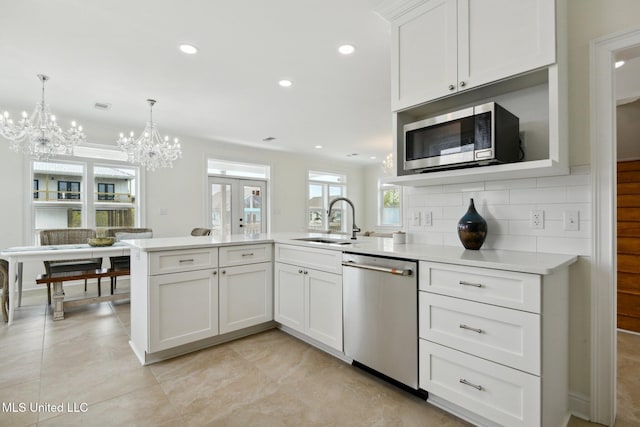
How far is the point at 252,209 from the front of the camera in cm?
689

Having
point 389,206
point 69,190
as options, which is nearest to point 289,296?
point 69,190

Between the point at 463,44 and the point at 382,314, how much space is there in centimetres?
168

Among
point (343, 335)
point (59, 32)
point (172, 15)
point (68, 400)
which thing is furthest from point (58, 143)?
point (343, 335)

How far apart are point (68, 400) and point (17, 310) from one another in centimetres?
261

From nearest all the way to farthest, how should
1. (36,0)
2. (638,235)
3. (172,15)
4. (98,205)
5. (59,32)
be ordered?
(36,0) < (172,15) < (59,32) < (638,235) < (98,205)

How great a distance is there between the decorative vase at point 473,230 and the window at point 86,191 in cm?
516

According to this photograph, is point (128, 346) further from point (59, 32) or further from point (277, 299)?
point (59, 32)

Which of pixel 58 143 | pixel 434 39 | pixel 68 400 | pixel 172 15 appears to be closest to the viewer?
pixel 68 400

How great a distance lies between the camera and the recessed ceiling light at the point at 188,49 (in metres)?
2.63

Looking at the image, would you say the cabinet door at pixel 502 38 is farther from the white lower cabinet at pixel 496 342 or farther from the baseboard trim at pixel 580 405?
the baseboard trim at pixel 580 405

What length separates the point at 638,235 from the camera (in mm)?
2791

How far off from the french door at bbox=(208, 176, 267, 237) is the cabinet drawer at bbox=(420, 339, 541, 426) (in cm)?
527

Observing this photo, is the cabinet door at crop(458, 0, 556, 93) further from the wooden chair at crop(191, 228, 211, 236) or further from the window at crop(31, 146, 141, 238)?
the window at crop(31, 146, 141, 238)

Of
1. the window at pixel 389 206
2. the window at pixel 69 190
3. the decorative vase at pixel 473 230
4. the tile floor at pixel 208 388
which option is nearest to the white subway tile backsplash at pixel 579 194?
the decorative vase at pixel 473 230
